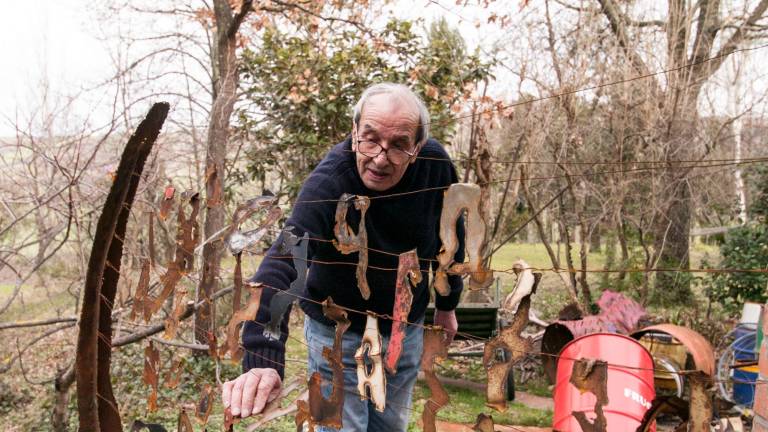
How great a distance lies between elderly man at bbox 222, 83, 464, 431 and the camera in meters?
1.65

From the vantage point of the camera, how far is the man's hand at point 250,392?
1500 millimetres

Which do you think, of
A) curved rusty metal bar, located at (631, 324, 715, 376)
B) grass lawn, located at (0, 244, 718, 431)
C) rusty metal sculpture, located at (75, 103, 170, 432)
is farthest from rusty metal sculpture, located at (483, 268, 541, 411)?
curved rusty metal bar, located at (631, 324, 715, 376)

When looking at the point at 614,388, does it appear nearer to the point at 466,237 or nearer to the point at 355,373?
the point at 355,373

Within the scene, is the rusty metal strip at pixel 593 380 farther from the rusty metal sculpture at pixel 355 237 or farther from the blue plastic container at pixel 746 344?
the blue plastic container at pixel 746 344

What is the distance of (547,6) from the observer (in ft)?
23.7

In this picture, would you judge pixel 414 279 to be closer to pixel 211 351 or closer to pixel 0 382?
pixel 211 351

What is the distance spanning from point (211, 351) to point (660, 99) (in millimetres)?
7054

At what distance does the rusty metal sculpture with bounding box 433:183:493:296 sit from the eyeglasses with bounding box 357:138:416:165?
1.55ft

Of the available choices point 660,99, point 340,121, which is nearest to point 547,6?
point 660,99

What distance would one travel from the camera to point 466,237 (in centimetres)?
123

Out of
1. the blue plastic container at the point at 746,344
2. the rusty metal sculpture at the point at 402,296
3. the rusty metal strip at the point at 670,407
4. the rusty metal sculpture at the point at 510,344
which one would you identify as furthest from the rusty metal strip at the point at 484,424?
the blue plastic container at the point at 746,344

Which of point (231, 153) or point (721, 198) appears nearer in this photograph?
point (231, 153)

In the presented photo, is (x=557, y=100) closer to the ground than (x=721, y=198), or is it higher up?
higher up

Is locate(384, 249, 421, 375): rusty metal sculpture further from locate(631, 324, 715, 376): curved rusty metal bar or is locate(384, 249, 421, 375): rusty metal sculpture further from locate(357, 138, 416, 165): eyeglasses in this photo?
locate(631, 324, 715, 376): curved rusty metal bar
